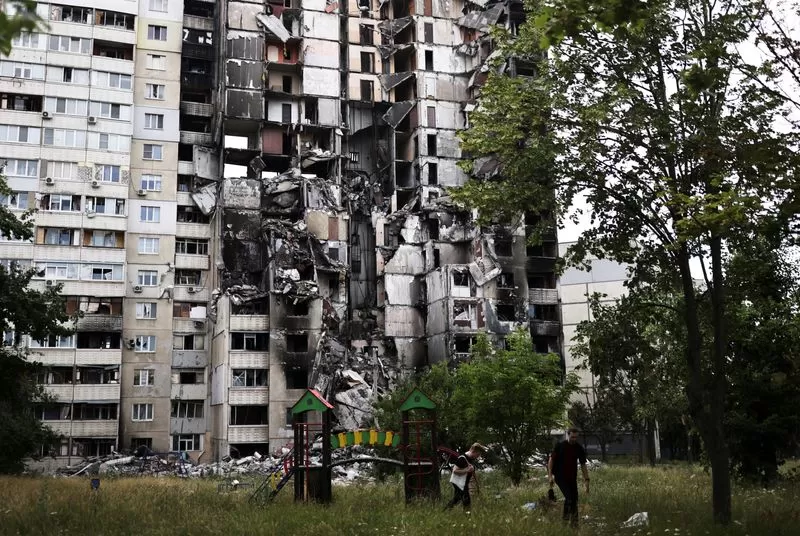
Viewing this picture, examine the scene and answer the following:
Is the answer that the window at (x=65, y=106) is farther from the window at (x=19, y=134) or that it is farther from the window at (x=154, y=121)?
the window at (x=154, y=121)

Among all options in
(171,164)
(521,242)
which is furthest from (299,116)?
(521,242)

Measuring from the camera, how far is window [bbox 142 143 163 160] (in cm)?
6209

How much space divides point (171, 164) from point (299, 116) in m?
11.0

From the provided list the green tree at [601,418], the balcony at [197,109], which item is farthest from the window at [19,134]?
the green tree at [601,418]

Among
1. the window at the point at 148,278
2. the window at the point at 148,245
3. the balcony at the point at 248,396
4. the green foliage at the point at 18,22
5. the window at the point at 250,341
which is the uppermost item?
the window at the point at 148,245

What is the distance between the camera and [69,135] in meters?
59.5

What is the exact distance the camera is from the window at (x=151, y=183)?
2421 inches

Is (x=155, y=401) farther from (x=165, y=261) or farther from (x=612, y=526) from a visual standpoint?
(x=612, y=526)

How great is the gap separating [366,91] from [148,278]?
2403 centimetres

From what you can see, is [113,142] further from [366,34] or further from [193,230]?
[366,34]

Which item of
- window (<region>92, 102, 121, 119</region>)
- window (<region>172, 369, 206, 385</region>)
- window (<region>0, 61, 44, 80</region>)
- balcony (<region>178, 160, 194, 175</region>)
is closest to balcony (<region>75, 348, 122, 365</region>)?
window (<region>172, 369, 206, 385</region>)

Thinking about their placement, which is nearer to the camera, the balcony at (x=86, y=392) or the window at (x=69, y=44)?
the balcony at (x=86, y=392)

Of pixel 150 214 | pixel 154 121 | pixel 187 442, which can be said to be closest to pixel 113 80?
pixel 154 121

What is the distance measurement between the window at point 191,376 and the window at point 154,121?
779 inches
